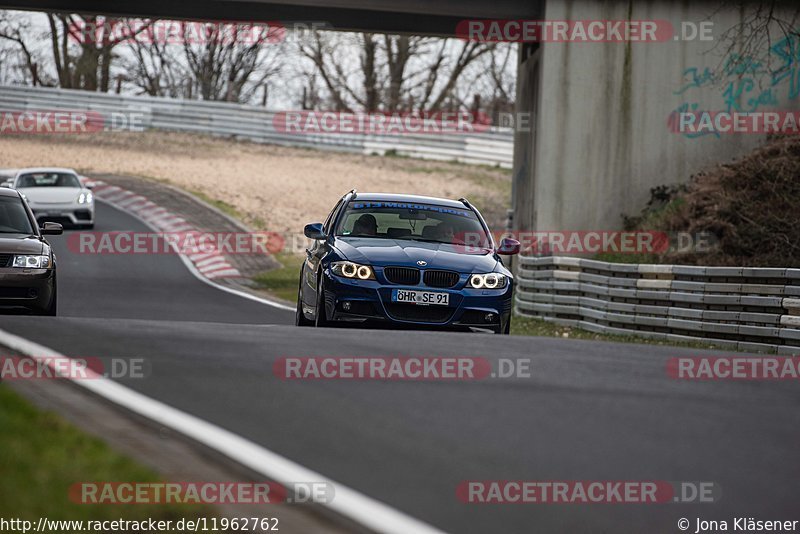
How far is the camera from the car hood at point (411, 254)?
12.0 meters

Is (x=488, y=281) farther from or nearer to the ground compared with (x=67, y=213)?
farther from the ground

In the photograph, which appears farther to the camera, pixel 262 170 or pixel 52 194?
pixel 262 170

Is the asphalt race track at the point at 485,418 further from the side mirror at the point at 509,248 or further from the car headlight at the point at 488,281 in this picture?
the side mirror at the point at 509,248

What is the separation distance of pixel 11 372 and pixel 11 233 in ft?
23.3

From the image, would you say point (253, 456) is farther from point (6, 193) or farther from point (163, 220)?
point (163, 220)

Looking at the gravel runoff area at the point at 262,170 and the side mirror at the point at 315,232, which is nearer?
the side mirror at the point at 315,232

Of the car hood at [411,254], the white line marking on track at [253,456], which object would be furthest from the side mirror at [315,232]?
the white line marking on track at [253,456]

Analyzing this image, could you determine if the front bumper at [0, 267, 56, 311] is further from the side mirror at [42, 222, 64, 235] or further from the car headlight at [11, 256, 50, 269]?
the side mirror at [42, 222, 64, 235]

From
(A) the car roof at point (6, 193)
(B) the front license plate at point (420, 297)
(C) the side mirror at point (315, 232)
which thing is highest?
(A) the car roof at point (6, 193)

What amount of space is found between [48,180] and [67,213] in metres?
0.96

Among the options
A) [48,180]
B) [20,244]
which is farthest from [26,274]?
[48,180]

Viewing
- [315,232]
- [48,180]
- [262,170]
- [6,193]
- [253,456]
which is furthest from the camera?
[262,170]

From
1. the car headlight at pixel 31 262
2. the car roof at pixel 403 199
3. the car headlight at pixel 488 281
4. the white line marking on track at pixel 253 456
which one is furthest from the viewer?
the car roof at pixel 403 199

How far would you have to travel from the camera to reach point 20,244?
1361 cm
